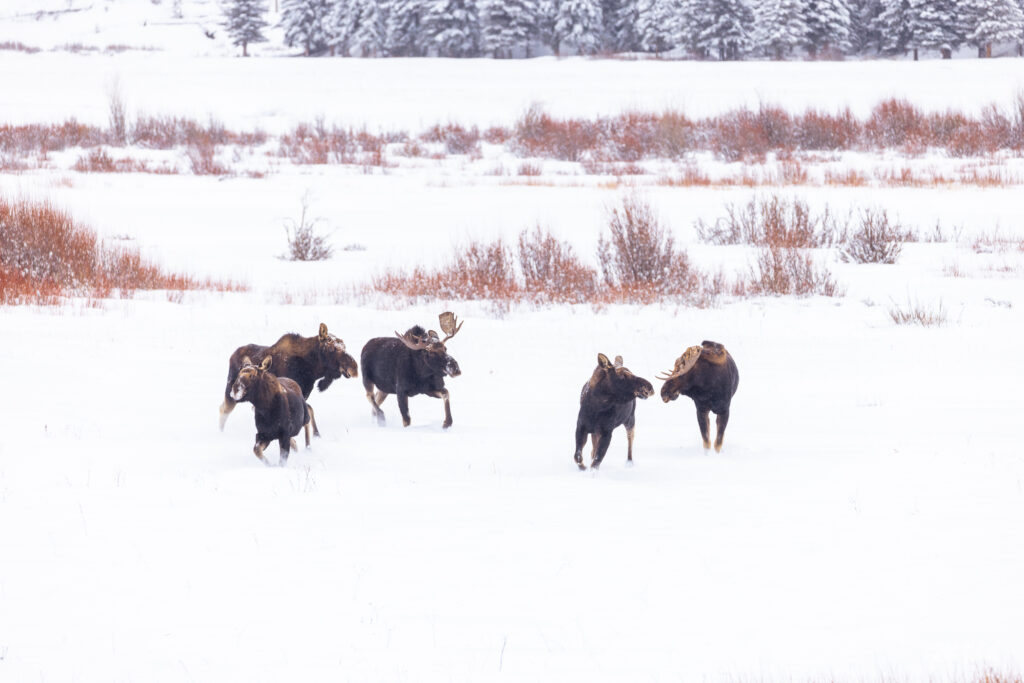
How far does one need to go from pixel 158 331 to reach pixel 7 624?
303 inches

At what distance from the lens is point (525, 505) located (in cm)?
596

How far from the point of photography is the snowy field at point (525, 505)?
14.2 ft

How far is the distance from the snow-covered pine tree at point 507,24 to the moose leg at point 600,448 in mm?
65899

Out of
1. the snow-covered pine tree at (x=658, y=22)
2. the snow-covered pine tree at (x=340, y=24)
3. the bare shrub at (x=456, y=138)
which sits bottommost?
the bare shrub at (x=456, y=138)

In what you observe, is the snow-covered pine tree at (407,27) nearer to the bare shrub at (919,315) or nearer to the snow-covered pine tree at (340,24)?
the snow-covered pine tree at (340,24)

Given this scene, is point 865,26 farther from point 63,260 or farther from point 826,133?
point 63,260

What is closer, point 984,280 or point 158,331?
point 158,331

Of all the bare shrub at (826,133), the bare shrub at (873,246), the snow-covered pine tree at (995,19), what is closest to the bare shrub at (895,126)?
the bare shrub at (826,133)

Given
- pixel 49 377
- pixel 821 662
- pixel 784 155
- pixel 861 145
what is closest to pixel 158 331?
pixel 49 377

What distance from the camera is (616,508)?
5.91 m

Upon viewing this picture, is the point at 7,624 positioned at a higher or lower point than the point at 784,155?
lower

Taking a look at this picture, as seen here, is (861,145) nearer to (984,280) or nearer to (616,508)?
(984,280)

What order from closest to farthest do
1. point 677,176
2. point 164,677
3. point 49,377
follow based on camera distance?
point 164,677 → point 49,377 → point 677,176

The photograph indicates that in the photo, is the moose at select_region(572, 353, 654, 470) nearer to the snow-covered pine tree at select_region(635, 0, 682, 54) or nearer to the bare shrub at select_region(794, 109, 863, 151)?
the bare shrub at select_region(794, 109, 863, 151)
